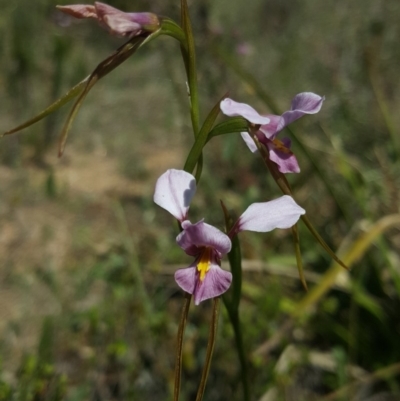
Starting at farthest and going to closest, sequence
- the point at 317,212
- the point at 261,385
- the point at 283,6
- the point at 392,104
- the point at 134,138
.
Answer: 1. the point at 283,6
2. the point at 392,104
3. the point at 134,138
4. the point at 317,212
5. the point at 261,385

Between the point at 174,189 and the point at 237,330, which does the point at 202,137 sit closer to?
the point at 174,189

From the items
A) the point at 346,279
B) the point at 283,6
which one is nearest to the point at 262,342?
the point at 346,279

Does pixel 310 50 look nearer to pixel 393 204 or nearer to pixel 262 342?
pixel 393 204

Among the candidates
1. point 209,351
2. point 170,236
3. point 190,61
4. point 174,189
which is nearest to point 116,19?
point 190,61

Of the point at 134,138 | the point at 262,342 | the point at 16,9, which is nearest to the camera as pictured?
the point at 262,342

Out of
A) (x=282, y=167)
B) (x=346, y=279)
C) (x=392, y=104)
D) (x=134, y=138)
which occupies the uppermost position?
(x=282, y=167)

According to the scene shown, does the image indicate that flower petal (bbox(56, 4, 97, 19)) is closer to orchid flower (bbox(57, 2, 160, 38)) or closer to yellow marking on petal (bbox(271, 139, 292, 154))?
orchid flower (bbox(57, 2, 160, 38))

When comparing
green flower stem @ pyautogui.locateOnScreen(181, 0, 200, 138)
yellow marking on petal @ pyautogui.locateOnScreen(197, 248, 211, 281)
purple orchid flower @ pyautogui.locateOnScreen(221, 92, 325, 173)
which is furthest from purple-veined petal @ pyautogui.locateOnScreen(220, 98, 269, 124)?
yellow marking on petal @ pyautogui.locateOnScreen(197, 248, 211, 281)
